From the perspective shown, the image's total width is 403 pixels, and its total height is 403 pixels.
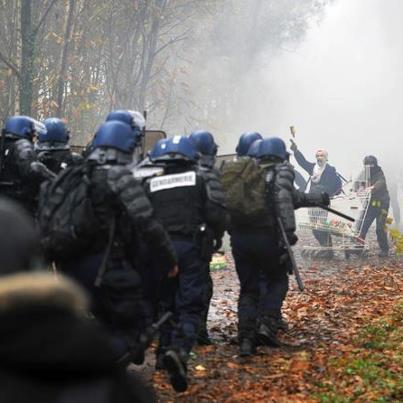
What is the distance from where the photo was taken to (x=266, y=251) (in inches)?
332

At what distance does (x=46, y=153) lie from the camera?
9.09 metres

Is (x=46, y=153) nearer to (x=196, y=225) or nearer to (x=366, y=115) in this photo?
(x=196, y=225)

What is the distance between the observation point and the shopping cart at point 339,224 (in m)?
17.6

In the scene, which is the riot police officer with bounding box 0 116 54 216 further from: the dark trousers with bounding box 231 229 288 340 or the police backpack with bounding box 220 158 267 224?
the dark trousers with bounding box 231 229 288 340

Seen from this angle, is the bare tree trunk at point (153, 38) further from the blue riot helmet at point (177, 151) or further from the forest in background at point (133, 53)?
the blue riot helmet at point (177, 151)

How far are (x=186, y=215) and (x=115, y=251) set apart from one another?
129 centimetres

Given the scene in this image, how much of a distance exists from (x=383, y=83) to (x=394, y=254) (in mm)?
38571

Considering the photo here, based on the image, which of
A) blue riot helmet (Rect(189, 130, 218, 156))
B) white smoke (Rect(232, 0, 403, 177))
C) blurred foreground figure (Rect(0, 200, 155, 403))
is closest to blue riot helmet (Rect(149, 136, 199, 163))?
blue riot helmet (Rect(189, 130, 218, 156))

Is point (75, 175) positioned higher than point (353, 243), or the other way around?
point (75, 175)

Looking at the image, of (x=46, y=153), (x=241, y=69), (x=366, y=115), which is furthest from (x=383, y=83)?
(x=46, y=153)

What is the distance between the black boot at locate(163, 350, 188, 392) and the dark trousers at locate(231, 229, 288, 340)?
2020 millimetres

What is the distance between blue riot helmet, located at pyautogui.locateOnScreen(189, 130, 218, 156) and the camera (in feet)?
29.2

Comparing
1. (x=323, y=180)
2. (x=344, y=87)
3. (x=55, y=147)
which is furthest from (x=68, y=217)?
(x=344, y=87)

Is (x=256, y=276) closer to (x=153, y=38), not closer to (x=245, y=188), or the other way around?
(x=245, y=188)
